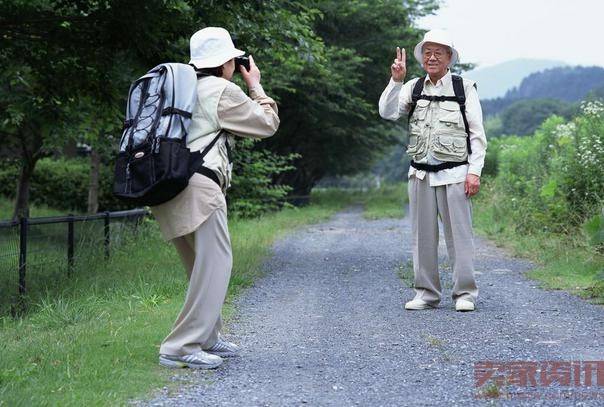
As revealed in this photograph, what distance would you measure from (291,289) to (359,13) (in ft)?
63.6

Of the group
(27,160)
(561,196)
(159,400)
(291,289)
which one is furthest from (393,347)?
(27,160)

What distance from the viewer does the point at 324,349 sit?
5.95 m

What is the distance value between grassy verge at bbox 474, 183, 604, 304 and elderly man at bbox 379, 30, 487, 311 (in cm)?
152

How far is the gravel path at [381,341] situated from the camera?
4648mm

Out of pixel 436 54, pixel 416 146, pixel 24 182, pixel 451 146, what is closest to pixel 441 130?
pixel 451 146

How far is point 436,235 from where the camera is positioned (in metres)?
7.72

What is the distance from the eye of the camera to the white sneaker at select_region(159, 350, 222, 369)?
5258 millimetres

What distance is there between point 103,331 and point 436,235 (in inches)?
115

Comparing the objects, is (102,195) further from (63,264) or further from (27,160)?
(63,264)

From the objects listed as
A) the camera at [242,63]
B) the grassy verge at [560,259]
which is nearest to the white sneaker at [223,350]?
the camera at [242,63]

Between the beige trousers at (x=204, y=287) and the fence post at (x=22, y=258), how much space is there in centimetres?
407

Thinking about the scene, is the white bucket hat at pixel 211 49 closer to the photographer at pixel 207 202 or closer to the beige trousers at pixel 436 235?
the photographer at pixel 207 202

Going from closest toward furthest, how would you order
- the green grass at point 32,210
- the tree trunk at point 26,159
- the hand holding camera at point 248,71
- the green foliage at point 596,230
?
the hand holding camera at point 248,71, the green foliage at point 596,230, the tree trunk at point 26,159, the green grass at point 32,210

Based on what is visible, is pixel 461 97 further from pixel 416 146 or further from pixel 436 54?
pixel 416 146
